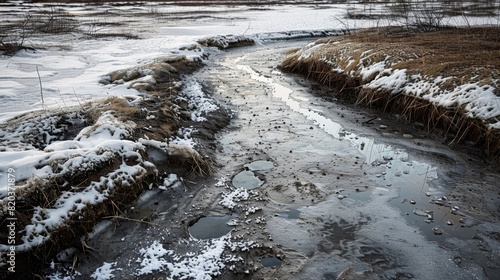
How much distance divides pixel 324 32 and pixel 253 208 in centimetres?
2084

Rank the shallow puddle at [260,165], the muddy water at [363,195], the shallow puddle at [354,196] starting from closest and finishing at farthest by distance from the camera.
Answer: the muddy water at [363,195] → the shallow puddle at [354,196] → the shallow puddle at [260,165]

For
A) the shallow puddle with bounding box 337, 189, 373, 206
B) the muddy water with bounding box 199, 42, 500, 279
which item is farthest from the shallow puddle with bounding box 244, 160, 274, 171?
the shallow puddle with bounding box 337, 189, 373, 206

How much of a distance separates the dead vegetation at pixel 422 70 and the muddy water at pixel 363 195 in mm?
502

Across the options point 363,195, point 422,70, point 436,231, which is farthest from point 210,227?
point 422,70

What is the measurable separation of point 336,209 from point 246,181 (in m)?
1.55

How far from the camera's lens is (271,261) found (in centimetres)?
402

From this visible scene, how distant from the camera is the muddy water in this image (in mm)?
4043

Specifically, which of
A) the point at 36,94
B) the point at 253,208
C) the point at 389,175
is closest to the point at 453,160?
the point at 389,175

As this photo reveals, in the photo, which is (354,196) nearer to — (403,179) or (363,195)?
(363,195)

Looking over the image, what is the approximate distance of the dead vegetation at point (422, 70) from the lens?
7215 millimetres

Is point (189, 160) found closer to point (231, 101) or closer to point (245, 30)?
point (231, 101)

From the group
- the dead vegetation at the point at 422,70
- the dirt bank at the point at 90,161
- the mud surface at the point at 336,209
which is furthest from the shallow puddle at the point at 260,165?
the dead vegetation at the point at 422,70

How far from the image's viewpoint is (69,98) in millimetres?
8109

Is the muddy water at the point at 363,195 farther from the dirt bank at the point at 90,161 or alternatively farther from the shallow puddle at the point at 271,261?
the dirt bank at the point at 90,161
